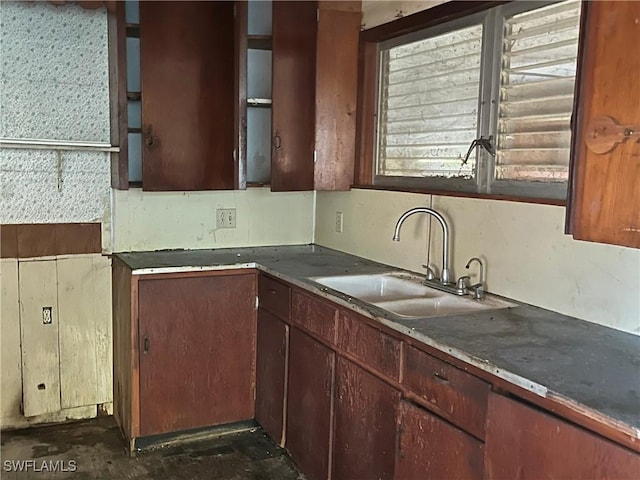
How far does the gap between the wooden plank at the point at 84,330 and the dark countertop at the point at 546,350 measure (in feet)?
3.73

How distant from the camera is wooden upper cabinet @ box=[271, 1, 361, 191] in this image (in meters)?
3.05

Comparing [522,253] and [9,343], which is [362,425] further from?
[9,343]

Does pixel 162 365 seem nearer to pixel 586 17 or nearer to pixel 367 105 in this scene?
pixel 367 105

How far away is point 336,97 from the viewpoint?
3121mm

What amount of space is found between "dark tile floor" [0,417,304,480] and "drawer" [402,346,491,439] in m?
1.07

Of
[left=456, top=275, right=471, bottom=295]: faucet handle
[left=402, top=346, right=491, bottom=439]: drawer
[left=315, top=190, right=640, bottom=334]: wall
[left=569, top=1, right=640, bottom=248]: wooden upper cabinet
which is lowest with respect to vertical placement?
[left=402, top=346, right=491, bottom=439]: drawer

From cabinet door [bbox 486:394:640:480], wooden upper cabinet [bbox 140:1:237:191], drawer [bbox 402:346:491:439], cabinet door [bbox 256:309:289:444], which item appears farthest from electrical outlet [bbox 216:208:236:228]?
cabinet door [bbox 486:394:640:480]

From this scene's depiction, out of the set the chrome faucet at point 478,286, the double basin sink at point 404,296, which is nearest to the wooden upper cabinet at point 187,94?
the double basin sink at point 404,296

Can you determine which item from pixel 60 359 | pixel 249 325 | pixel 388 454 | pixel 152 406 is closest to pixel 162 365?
pixel 152 406

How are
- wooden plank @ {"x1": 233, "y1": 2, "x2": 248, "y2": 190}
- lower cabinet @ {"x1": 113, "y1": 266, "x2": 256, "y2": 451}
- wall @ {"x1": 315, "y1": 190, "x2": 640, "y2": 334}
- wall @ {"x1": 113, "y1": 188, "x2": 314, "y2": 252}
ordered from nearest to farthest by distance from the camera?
1. wall @ {"x1": 315, "y1": 190, "x2": 640, "y2": 334}
2. lower cabinet @ {"x1": 113, "y1": 266, "x2": 256, "y2": 451}
3. wooden plank @ {"x1": 233, "y1": 2, "x2": 248, "y2": 190}
4. wall @ {"x1": 113, "y1": 188, "x2": 314, "y2": 252}

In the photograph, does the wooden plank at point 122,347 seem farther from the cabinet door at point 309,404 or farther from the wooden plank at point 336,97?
the wooden plank at point 336,97

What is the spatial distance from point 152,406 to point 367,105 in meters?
1.76

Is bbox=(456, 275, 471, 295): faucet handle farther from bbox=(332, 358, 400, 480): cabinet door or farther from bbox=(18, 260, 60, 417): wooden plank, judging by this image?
bbox=(18, 260, 60, 417): wooden plank

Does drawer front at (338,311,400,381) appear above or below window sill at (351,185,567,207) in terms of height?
below
